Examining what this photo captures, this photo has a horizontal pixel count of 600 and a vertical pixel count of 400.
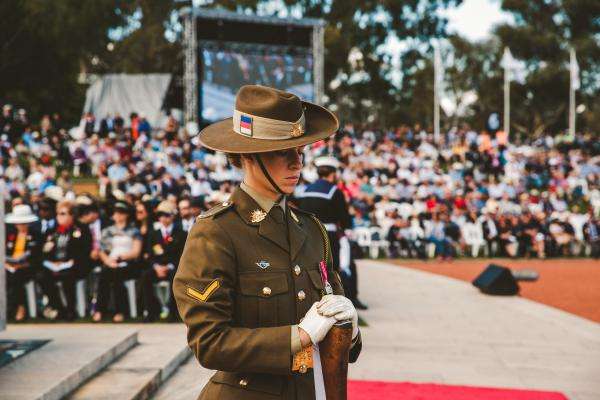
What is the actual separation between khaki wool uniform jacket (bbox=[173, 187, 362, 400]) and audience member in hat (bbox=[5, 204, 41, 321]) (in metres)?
7.29

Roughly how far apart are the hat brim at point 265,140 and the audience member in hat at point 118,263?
6.75 meters

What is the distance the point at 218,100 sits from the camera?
23.2 m

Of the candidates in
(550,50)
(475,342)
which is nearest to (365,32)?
(550,50)

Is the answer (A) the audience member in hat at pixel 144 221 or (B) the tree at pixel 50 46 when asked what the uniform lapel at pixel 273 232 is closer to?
(A) the audience member in hat at pixel 144 221

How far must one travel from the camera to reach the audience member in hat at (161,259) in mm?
8578

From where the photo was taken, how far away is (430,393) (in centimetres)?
550

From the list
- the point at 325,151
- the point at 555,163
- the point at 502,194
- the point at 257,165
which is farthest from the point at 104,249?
the point at 555,163

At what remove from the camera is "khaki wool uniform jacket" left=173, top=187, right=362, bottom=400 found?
1.99 meters

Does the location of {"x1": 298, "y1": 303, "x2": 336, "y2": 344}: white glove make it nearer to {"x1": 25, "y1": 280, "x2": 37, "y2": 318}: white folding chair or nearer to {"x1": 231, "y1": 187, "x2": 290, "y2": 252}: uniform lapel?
{"x1": 231, "y1": 187, "x2": 290, "y2": 252}: uniform lapel

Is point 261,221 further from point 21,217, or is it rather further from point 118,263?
point 21,217

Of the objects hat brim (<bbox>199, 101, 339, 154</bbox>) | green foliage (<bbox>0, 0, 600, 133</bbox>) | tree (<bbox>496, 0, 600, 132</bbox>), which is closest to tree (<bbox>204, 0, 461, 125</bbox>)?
green foliage (<bbox>0, 0, 600, 133</bbox>)

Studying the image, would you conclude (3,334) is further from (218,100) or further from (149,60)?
(149,60)

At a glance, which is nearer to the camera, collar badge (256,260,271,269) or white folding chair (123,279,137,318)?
collar badge (256,260,271,269)

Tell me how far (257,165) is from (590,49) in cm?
5537
